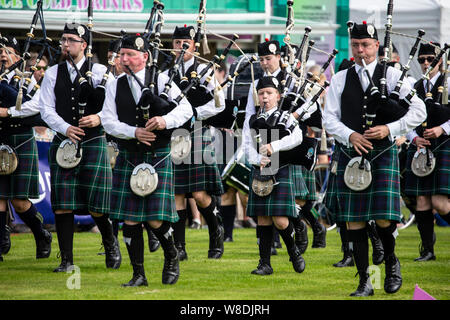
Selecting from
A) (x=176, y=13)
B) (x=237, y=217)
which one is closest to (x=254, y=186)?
(x=237, y=217)

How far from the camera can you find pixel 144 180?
18.1 feet

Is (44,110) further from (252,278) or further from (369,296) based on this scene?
(369,296)

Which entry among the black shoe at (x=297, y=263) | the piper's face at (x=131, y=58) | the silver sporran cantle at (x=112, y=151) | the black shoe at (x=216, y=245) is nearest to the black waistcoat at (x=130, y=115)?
the piper's face at (x=131, y=58)

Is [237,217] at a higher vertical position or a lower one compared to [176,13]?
lower

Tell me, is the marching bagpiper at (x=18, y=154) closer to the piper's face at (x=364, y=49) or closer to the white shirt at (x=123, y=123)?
the white shirt at (x=123, y=123)

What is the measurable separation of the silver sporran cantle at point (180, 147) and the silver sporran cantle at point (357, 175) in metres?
1.98

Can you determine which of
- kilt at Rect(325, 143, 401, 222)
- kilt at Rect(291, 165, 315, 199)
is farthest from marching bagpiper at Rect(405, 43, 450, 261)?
kilt at Rect(325, 143, 401, 222)

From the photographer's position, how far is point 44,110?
20.9 ft

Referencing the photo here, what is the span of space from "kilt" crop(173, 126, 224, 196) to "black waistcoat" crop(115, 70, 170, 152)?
1.71 meters

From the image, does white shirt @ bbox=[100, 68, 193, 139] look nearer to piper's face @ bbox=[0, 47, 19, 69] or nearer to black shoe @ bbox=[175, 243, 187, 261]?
black shoe @ bbox=[175, 243, 187, 261]

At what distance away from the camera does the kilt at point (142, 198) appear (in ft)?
18.3

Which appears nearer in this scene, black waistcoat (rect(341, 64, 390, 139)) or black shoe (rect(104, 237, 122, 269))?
black waistcoat (rect(341, 64, 390, 139))

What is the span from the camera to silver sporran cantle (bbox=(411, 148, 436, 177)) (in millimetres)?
7418
